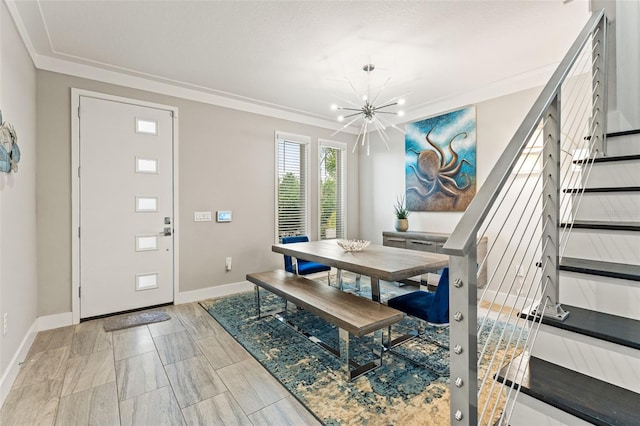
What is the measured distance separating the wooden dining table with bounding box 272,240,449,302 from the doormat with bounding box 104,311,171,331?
1.56 m

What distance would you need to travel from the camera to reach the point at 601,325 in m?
1.24

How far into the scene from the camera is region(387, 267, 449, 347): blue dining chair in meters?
2.36

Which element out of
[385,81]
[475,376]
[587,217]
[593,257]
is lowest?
[475,376]

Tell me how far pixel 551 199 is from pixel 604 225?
0.44 m

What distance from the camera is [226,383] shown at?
2.20 metres

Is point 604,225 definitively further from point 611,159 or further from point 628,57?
point 628,57

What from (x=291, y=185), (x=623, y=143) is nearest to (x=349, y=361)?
(x=623, y=143)

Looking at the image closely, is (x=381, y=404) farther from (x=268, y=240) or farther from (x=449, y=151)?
(x=449, y=151)

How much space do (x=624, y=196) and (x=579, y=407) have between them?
44.2 inches

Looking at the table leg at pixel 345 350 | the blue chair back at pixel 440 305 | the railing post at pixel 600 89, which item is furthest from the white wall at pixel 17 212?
the railing post at pixel 600 89

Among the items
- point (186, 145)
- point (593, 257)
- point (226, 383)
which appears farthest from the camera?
point (186, 145)

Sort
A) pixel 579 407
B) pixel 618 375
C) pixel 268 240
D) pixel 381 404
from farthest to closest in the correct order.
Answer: pixel 268 240, pixel 381 404, pixel 618 375, pixel 579 407

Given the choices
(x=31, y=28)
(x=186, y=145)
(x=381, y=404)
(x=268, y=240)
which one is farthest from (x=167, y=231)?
(x=381, y=404)

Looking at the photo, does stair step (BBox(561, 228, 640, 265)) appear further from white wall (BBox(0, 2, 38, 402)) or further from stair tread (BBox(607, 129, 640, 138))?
white wall (BBox(0, 2, 38, 402))
